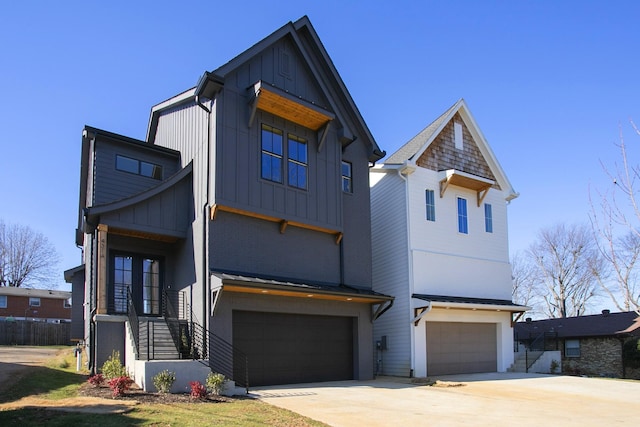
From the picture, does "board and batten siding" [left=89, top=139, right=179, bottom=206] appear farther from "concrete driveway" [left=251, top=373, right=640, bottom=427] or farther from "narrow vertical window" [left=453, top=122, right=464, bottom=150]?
"narrow vertical window" [left=453, top=122, right=464, bottom=150]

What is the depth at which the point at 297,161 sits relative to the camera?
59.6ft

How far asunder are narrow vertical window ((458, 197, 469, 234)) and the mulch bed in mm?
14013

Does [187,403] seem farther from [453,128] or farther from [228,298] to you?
[453,128]

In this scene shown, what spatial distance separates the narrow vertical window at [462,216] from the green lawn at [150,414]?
13834 mm

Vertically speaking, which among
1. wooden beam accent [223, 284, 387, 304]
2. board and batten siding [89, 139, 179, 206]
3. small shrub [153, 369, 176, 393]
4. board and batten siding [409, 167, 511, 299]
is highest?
board and batten siding [89, 139, 179, 206]

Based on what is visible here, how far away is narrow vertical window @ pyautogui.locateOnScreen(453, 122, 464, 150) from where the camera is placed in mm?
24391

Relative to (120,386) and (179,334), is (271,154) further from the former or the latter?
(120,386)

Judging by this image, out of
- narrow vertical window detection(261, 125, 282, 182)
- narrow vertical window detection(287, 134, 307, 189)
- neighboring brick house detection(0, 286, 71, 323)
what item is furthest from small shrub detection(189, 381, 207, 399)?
neighboring brick house detection(0, 286, 71, 323)

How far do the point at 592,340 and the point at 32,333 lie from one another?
3256 cm

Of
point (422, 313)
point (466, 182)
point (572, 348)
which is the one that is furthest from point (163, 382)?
point (572, 348)

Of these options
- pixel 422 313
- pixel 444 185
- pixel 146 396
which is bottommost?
pixel 146 396

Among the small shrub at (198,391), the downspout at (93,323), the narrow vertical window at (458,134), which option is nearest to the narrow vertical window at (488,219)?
the narrow vertical window at (458,134)

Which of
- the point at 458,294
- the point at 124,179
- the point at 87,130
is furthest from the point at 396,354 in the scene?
the point at 87,130

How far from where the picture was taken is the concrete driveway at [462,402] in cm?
1109
